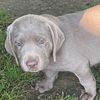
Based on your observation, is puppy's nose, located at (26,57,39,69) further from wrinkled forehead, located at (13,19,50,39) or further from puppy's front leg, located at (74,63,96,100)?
puppy's front leg, located at (74,63,96,100)

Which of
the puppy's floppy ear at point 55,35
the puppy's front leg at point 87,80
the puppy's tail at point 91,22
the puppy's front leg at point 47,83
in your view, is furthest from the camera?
the puppy's front leg at point 47,83

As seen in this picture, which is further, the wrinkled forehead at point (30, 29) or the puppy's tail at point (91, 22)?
the puppy's tail at point (91, 22)

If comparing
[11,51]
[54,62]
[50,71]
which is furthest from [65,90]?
[11,51]

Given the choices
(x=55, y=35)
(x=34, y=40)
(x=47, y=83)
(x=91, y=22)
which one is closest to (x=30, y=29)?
(x=34, y=40)

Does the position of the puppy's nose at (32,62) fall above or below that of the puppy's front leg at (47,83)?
above

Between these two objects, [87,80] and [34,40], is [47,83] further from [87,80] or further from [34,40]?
[34,40]

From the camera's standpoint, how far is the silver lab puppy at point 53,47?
4.46 m

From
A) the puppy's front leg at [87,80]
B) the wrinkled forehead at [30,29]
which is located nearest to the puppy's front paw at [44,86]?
the puppy's front leg at [87,80]

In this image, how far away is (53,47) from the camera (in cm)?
462

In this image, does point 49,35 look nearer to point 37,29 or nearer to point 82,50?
point 37,29

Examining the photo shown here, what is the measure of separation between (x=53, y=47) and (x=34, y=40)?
27 centimetres

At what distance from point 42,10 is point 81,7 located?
630mm

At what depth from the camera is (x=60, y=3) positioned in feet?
23.3

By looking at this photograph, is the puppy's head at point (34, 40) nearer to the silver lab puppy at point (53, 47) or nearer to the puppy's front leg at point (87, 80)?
the silver lab puppy at point (53, 47)
